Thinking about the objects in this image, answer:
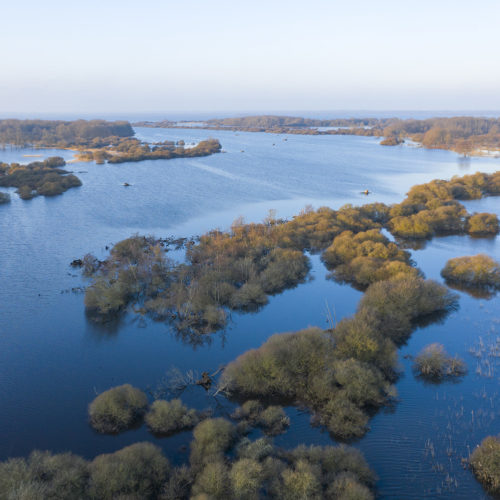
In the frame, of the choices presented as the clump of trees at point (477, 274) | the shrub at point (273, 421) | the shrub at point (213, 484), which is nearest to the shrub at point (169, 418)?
the shrub at point (273, 421)

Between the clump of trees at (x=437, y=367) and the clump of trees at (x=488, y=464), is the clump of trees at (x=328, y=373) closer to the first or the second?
the clump of trees at (x=437, y=367)

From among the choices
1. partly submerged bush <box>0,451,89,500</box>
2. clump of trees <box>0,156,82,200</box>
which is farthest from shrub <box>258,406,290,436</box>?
clump of trees <box>0,156,82,200</box>

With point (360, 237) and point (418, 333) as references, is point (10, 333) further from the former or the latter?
point (360, 237)

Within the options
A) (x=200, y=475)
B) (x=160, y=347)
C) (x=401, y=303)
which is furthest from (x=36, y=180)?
(x=200, y=475)

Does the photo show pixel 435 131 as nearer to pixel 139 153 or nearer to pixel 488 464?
pixel 139 153

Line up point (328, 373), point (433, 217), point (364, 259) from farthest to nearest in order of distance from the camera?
point (433, 217) → point (364, 259) → point (328, 373)

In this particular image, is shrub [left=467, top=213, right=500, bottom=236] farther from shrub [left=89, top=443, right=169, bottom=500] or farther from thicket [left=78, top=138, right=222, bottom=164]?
thicket [left=78, top=138, right=222, bottom=164]
